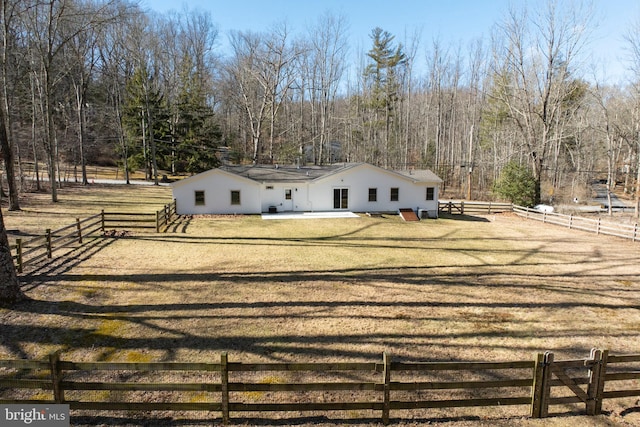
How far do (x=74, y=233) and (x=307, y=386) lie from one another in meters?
13.6

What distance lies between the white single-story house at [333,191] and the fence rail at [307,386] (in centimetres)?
1899

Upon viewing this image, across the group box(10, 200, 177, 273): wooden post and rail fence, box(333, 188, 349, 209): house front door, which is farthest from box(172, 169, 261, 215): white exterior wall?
box(333, 188, 349, 209): house front door

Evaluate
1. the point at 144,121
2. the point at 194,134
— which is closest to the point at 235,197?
the point at 194,134

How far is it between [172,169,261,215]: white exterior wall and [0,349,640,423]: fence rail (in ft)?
60.3

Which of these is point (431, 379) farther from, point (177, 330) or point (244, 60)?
point (244, 60)

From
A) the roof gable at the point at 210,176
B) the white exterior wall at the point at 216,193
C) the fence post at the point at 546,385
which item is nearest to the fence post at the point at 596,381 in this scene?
the fence post at the point at 546,385

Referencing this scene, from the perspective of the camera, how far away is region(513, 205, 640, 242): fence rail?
713 inches

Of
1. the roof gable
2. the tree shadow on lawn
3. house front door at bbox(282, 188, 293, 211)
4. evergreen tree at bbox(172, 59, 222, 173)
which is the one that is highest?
evergreen tree at bbox(172, 59, 222, 173)

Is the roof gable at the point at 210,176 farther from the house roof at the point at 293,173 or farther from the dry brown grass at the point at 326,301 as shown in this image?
the dry brown grass at the point at 326,301

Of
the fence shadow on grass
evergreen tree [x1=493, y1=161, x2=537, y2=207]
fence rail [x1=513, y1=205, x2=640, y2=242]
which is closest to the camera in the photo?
fence rail [x1=513, y1=205, x2=640, y2=242]

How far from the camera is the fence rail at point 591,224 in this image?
18120 millimetres

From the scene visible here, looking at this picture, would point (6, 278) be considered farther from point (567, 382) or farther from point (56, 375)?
point (567, 382)

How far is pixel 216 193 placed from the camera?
24203 mm

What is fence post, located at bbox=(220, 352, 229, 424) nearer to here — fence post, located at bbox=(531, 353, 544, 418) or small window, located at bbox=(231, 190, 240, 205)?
fence post, located at bbox=(531, 353, 544, 418)
